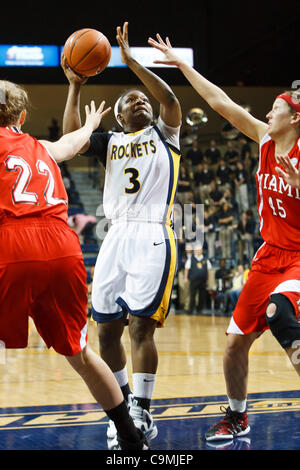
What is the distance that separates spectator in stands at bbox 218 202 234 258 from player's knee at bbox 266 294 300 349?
12.8m

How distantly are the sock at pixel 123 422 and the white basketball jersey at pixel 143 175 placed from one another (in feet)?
4.49

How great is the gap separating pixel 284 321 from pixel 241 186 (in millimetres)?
13874

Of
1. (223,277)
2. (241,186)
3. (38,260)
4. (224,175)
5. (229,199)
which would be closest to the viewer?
(38,260)

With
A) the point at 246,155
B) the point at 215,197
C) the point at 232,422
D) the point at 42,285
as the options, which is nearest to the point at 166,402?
the point at 232,422

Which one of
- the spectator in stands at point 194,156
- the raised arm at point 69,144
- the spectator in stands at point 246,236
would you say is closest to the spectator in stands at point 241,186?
the spectator in stands at point 246,236

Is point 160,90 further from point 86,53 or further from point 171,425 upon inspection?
point 171,425

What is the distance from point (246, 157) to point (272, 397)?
13.1m

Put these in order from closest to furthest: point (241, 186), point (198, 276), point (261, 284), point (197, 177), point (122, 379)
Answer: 1. point (261, 284)
2. point (122, 379)
3. point (198, 276)
4. point (241, 186)
5. point (197, 177)

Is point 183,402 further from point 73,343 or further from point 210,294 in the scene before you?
point 210,294

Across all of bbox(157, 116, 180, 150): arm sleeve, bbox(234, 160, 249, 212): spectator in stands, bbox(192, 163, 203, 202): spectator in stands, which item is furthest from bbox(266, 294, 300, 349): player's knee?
bbox(192, 163, 203, 202): spectator in stands

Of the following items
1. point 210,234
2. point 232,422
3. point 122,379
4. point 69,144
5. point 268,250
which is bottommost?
point 210,234

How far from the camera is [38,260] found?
3078mm

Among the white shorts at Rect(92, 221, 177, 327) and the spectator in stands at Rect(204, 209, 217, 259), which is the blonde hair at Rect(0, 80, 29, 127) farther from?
the spectator in stands at Rect(204, 209, 217, 259)
